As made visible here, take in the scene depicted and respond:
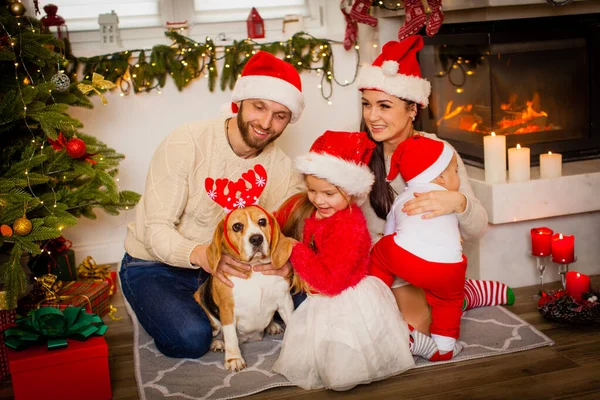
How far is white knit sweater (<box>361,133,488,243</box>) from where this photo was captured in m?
2.50

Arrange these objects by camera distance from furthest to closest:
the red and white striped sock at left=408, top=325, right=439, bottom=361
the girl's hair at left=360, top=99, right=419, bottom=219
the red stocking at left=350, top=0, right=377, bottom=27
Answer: the red stocking at left=350, top=0, right=377, bottom=27
the girl's hair at left=360, top=99, right=419, bottom=219
the red and white striped sock at left=408, top=325, right=439, bottom=361

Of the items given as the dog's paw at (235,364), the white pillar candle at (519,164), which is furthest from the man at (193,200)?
the white pillar candle at (519,164)

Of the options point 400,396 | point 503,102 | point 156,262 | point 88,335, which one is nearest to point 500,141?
point 503,102

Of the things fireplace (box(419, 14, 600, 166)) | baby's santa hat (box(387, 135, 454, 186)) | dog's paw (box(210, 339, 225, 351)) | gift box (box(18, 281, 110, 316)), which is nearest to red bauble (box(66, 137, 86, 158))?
gift box (box(18, 281, 110, 316))

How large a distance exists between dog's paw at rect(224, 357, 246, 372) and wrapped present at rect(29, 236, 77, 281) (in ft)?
3.86

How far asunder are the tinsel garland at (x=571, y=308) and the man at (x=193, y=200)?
1.11 metres

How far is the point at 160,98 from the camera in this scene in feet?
12.1

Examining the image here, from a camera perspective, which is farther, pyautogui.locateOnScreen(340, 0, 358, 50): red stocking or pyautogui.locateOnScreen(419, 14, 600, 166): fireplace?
pyautogui.locateOnScreen(340, 0, 358, 50): red stocking

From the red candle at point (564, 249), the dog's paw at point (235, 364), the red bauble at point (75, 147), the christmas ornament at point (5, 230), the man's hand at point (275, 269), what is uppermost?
the red bauble at point (75, 147)

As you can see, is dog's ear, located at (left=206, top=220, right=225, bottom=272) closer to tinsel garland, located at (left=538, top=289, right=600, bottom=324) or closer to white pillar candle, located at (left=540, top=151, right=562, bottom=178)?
tinsel garland, located at (left=538, top=289, right=600, bottom=324)

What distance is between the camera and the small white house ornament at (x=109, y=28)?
11.8 ft

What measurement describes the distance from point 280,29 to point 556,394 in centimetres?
254

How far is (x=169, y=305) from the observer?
255cm

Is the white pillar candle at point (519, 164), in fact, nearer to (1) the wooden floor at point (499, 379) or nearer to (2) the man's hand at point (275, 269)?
(1) the wooden floor at point (499, 379)
